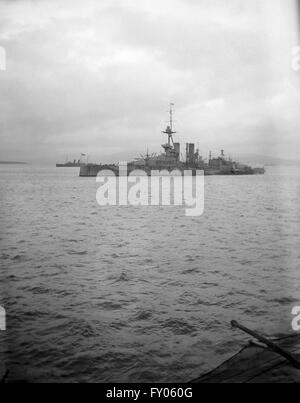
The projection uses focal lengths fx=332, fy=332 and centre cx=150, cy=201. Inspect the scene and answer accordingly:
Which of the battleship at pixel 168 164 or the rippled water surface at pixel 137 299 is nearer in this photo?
the rippled water surface at pixel 137 299

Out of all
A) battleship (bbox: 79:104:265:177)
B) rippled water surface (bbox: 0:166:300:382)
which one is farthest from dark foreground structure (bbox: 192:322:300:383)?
battleship (bbox: 79:104:265:177)

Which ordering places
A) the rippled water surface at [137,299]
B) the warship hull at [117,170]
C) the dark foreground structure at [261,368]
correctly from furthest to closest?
the warship hull at [117,170] < the rippled water surface at [137,299] < the dark foreground structure at [261,368]

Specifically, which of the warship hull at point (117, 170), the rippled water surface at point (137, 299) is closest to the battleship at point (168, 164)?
the warship hull at point (117, 170)

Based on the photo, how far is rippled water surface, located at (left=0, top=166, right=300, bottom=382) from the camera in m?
7.65

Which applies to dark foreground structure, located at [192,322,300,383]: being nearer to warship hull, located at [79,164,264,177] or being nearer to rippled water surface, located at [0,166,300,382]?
rippled water surface, located at [0,166,300,382]

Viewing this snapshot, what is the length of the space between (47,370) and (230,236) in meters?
16.7

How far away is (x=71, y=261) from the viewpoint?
635 inches

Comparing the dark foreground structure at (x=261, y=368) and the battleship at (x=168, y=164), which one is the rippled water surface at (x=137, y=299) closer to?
the dark foreground structure at (x=261, y=368)

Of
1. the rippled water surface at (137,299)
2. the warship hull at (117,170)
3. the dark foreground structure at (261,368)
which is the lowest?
the rippled water surface at (137,299)

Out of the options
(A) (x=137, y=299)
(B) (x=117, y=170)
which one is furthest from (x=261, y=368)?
(B) (x=117, y=170)

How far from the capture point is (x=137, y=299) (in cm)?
1127

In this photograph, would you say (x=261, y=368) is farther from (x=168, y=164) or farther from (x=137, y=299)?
(x=168, y=164)

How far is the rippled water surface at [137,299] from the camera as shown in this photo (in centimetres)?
765

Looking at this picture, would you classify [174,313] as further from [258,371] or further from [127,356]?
[258,371]
